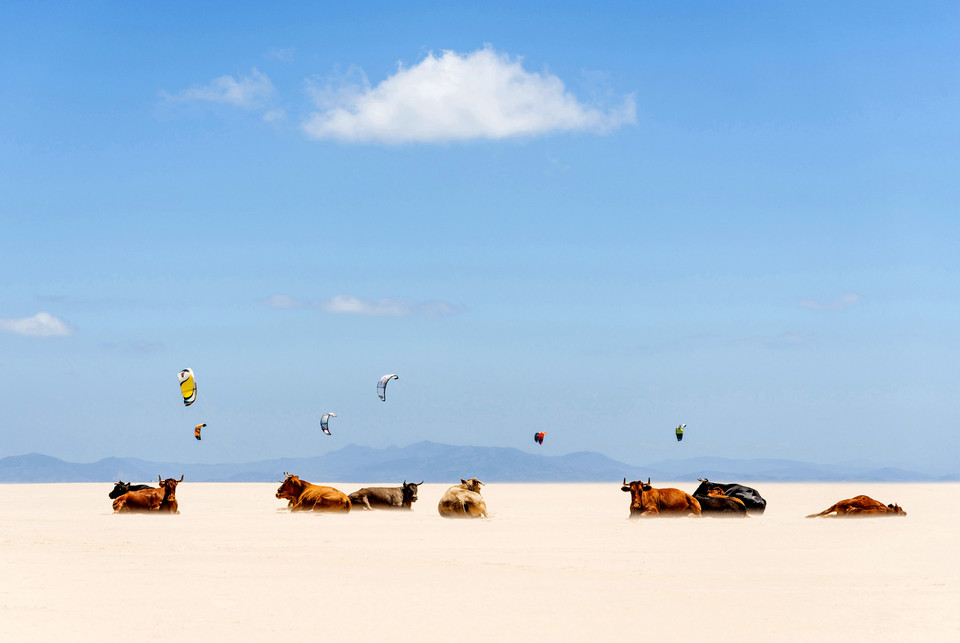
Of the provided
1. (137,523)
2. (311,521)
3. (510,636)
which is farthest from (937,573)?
(137,523)

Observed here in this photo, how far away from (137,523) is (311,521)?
4585mm

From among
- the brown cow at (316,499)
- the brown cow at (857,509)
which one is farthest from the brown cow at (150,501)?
the brown cow at (857,509)

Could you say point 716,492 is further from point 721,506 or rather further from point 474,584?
point 474,584

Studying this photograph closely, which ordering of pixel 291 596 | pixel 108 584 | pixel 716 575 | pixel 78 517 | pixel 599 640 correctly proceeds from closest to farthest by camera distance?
pixel 599 640 < pixel 291 596 < pixel 108 584 < pixel 716 575 < pixel 78 517

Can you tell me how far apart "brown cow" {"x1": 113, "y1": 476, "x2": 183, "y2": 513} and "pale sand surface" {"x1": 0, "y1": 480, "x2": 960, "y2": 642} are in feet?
17.0

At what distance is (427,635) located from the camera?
10586mm

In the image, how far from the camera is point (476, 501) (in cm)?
3006

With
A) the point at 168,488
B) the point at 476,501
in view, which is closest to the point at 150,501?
the point at 168,488

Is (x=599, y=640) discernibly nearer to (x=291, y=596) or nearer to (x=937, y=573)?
(x=291, y=596)

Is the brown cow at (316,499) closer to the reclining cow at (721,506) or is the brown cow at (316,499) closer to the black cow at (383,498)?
the black cow at (383,498)

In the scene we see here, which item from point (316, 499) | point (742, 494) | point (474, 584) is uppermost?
point (742, 494)

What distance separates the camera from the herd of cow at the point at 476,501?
28.9 m

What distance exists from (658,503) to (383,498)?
9.73m

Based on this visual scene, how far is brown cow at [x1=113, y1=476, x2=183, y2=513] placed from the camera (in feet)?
100
